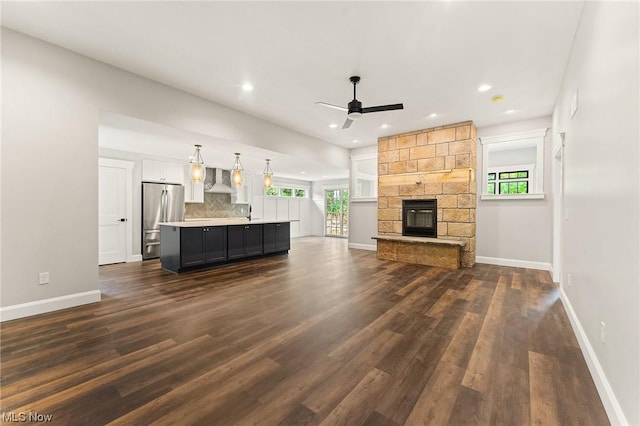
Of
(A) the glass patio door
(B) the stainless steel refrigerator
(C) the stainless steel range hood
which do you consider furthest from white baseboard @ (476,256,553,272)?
(C) the stainless steel range hood

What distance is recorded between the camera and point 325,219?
12484 millimetres

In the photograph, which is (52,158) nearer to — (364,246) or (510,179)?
(364,246)

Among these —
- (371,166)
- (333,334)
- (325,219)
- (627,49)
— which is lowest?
(333,334)

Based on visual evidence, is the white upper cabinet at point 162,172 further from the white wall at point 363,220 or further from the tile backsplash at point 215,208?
the white wall at point 363,220

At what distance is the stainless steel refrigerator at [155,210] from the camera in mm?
6617

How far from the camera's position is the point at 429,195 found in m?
5.97

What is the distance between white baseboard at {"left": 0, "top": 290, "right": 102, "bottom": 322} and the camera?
279cm

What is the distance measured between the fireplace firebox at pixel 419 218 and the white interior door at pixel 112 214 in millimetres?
6424

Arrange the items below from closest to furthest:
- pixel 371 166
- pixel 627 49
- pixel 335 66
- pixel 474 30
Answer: pixel 627 49
pixel 474 30
pixel 335 66
pixel 371 166

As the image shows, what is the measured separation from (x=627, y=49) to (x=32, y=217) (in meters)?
5.02

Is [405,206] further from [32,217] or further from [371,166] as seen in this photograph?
[32,217]

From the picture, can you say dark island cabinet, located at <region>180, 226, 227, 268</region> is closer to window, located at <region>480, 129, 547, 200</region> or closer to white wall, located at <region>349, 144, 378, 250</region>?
white wall, located at <region>349, 144, 378, 250</region>

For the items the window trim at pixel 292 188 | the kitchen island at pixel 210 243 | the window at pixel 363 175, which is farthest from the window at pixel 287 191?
the kitchen island at pixel 210 243

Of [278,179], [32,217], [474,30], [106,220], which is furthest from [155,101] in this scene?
[278,179]
